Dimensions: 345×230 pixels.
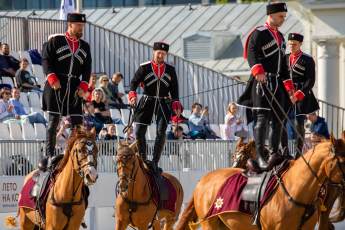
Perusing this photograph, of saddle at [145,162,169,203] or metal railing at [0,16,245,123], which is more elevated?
metal railing at [0,16,245,123]

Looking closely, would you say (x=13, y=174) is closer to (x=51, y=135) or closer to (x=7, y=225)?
(x=7, y=225)

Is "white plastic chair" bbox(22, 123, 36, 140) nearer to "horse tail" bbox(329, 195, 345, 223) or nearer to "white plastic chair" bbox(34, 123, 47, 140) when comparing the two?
"white plastic chair" bbox(34, 123, 47, 140)

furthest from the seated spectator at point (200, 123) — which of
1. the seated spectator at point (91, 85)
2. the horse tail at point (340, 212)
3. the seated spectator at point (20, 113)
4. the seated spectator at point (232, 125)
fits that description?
the horse tail at point (340, 212)

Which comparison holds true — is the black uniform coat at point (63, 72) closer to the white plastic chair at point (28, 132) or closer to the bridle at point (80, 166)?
the bridle at point (80, 166)

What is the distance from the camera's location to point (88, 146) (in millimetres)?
16516

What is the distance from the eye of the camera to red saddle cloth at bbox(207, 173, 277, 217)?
16391 mm

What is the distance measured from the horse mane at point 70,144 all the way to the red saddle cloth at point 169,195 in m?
2.70

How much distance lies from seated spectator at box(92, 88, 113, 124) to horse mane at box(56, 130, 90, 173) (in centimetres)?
879

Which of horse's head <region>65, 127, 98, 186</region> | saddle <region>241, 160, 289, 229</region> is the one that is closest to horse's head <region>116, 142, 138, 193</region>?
horse's head <region>65, 127, 98, 186</region>

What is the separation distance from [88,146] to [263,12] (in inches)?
1287

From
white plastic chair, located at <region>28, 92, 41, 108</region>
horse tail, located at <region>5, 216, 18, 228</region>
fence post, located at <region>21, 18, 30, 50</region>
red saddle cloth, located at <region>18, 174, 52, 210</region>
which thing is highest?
fence post, located at <region>21, 18, 30, 50</region>

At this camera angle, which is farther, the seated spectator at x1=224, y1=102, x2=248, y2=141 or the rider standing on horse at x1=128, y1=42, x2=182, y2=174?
the seated spectator at x1=224, y1=102, x2=248, y2=141

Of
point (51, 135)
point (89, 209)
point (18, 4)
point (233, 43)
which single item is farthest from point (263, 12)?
point (51, 135)

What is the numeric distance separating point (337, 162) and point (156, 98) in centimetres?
616
